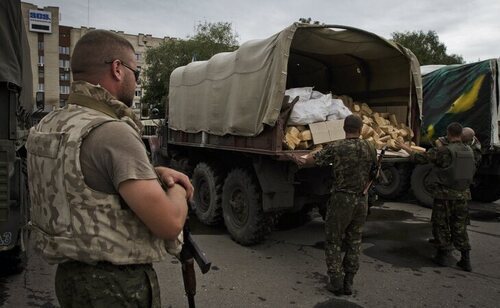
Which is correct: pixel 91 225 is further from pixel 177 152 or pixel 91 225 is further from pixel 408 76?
pixel 177 152

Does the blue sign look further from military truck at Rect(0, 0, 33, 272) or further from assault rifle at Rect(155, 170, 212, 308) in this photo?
assault rifle at Rect(155, 170, 212, 308)

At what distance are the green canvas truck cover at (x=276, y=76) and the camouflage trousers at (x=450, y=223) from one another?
162cm

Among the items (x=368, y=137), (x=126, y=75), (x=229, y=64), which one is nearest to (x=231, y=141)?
(x=229, y=64)

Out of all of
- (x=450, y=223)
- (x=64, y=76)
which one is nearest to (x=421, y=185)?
(x=450, y=223)

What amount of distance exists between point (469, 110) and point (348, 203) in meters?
5.39

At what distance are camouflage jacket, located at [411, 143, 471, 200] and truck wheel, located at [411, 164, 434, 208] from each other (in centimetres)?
366

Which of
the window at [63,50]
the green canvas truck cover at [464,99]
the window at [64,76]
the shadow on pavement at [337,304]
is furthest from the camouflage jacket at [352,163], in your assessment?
the window at [64,76]

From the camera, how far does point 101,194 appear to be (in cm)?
150

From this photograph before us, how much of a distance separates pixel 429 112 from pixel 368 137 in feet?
12.9

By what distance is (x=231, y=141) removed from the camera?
6043mm

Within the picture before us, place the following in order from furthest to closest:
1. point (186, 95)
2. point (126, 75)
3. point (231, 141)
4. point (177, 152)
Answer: point (177, 152), point (186, 95), point (231, 141), point (126, 75)

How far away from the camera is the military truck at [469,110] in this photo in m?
8.02

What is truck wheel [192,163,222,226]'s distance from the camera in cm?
666

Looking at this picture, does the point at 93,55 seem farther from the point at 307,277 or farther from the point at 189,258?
the point at 307,277
